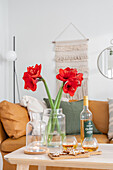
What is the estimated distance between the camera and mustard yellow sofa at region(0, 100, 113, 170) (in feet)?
8.21

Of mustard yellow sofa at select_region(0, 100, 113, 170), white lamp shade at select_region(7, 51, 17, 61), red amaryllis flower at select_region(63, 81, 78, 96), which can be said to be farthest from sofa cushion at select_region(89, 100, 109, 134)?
red amaryllis flower at select_region(63, 81, 78, 96)

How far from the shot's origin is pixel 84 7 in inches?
162

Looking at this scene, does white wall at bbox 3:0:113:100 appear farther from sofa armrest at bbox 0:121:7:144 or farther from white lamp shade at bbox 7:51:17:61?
sofa armrest at bbox 0:121:7:144

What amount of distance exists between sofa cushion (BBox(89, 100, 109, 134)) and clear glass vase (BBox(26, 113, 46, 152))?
1699mm

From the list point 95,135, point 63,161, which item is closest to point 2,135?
point 95,135

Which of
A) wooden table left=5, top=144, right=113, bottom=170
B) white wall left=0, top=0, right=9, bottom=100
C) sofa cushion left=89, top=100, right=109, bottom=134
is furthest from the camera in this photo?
white wall left=0, top=0, right=9, bottom=100

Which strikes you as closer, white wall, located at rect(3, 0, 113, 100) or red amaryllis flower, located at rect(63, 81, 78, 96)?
red amaryllis flower, located at rect(63, 81, 78, 96)

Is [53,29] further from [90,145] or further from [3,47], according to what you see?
[90,145]

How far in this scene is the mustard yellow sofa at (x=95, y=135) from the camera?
2.50 m

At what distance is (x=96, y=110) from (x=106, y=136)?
406mm

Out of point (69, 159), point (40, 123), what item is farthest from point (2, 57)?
point (69, 159)

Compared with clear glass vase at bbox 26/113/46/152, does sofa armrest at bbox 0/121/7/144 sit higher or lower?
lower

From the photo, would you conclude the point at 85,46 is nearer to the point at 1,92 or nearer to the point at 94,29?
the point at 94,29

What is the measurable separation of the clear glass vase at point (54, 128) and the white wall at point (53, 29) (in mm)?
2550
